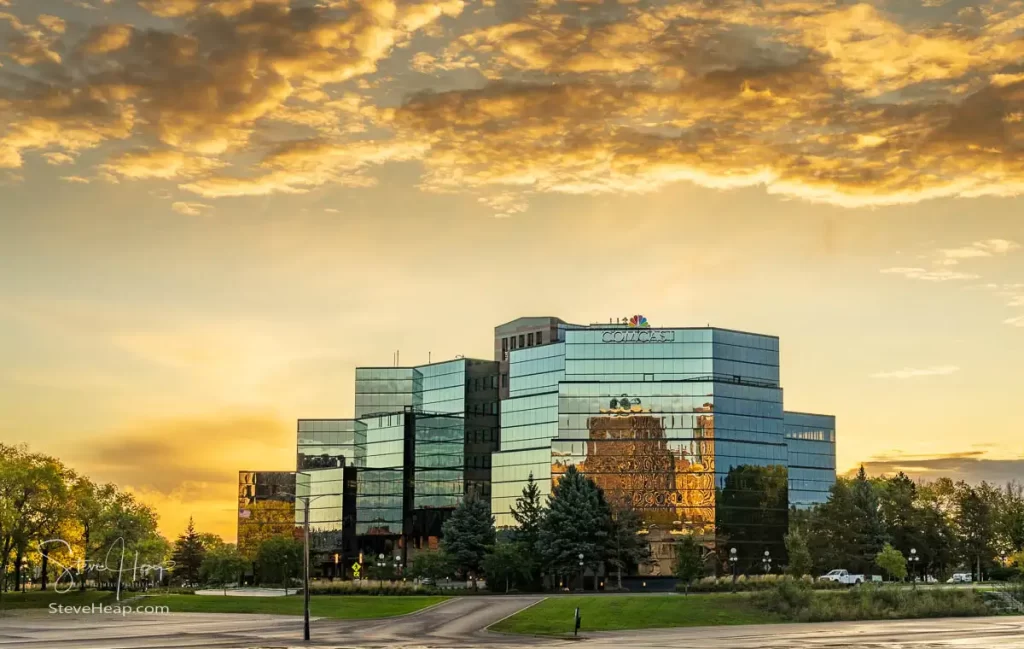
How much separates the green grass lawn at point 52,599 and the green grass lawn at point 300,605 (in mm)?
5413

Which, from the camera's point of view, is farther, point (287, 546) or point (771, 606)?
point (287, 546)

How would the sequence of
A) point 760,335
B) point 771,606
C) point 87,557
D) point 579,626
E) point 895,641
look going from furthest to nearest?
point 760,335 < point 87,557 < point 771,606 < point 579,626 < point 895,641

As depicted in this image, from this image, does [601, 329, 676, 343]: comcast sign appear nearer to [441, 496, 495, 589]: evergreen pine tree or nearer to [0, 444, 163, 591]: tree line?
[441, 496, 495, 589]: evergreen pine tree

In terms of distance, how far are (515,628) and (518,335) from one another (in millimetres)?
100299

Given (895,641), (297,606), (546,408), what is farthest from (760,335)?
(895,641)

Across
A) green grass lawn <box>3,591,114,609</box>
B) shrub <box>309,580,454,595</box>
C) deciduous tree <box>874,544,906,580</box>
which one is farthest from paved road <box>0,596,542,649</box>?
deciduous tree <box>874,544,906,580</box>

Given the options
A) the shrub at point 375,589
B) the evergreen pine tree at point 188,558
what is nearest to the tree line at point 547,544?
the shrub at point 375,589

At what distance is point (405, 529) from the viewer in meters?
159

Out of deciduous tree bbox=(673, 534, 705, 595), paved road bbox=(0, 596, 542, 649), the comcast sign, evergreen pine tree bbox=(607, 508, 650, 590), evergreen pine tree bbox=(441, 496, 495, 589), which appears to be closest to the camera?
paved road bbox=(0, 596, 542, 649)

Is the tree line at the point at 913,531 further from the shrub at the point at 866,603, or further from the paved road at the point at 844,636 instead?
the paved road at the point at 844,636

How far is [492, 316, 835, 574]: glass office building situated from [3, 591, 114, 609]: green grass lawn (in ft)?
168

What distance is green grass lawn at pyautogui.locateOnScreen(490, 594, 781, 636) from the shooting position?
73500 millimetres

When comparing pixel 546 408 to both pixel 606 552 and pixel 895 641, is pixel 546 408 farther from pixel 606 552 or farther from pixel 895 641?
pixel 895 641

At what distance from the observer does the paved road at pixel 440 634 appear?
188 ft
